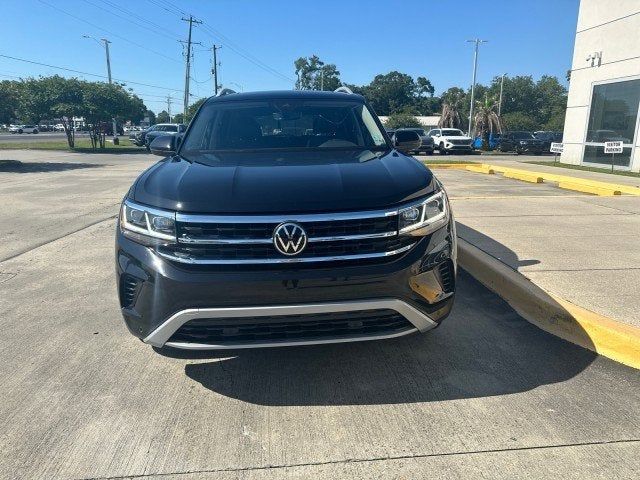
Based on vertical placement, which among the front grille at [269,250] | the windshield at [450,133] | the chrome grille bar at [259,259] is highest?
the windshield at [450,133]

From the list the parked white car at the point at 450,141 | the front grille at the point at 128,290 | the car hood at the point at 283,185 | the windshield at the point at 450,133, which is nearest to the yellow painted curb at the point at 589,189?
the car hood at the point at 283,185

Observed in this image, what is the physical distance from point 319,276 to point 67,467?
153 cm

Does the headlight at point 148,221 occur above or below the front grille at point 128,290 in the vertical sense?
above

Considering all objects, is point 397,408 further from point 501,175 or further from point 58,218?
point 501,175

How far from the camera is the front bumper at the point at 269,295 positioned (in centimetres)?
262

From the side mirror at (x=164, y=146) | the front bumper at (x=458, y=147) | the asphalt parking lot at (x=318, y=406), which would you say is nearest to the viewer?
the asphalt parking lot at (x=318, y=406)

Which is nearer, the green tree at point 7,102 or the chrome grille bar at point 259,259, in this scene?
the chrome grille bar at point 259,259

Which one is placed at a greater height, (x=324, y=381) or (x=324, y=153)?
(x=324, y=153)

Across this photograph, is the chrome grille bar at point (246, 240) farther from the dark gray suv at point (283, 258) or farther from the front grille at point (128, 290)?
the front grille at point (128, 290)

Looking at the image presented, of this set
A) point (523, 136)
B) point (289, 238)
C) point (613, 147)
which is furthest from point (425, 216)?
point (523, 136)

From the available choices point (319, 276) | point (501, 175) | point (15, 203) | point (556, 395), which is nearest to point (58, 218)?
point (15, 203)

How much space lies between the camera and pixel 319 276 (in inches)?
104

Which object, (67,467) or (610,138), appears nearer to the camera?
(67,467)

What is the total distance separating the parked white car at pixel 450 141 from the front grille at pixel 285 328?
104 ft
